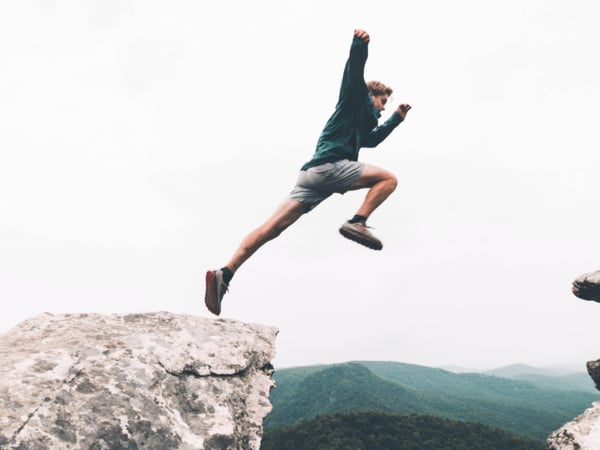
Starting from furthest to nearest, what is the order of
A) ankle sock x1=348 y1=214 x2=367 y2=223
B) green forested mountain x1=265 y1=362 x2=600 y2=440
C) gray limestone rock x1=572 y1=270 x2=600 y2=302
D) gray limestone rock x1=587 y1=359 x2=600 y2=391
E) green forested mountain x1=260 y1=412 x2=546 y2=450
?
green forested mountain x1=265 y1=362 x2=600 y2=440 → green forested mountain x1=260 y1=412 x2=546 y2=450 → gray limestone rock x1=572 y1=270 x2=600 y2=302 → gray limestone rock x1=587 y1=359 x2=600 y2=391 → ankle sock x1=348 y1=214 x2=367 y2=223

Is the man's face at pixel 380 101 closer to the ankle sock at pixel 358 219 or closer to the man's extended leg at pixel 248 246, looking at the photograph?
the ankle sock at pixel 358 219

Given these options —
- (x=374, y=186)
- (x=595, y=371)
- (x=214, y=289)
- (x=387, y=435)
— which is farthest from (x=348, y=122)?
(x=387, y=435)

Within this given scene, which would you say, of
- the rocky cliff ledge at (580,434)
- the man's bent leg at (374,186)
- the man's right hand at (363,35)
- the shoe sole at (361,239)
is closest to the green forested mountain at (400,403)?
the rocky cliff ledge at (580,434)

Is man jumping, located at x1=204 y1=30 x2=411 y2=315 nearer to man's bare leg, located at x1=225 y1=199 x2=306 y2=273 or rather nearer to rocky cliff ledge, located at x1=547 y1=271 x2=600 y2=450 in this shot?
man's bare leg, located at x1=225 y1=199 x2=306 y2=273

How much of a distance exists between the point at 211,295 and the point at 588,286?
6.85 meters

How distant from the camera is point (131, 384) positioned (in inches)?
127

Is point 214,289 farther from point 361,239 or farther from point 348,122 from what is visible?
point 348,122

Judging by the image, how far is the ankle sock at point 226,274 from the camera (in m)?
4.64

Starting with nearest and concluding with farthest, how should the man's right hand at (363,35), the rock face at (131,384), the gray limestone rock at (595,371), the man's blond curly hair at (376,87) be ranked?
the rock face at (131,384), the man's right hand at (363,35), the man's blond curly hair at (376,87), the gray limestone rock at (595,371)

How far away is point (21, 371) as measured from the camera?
3.00 metres

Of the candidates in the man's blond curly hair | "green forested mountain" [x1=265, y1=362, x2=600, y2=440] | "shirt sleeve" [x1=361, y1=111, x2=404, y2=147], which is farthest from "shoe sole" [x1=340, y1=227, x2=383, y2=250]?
"green forested mountain" [x1=265, y1=362, x2=600, y2=440]

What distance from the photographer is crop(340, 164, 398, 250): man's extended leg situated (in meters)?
4.66

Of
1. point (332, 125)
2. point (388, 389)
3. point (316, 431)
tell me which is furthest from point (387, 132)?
point (388, 389)

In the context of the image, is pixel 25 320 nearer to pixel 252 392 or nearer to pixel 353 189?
pixel 252 392
